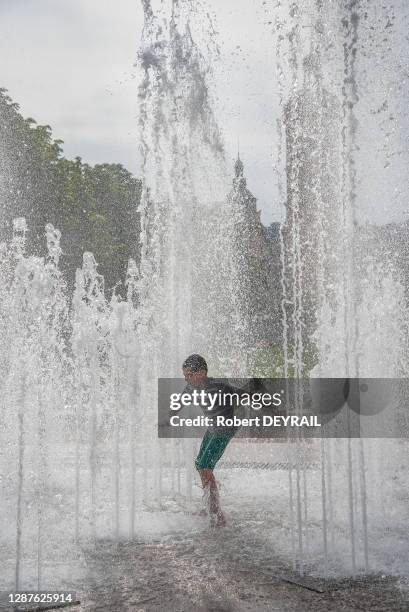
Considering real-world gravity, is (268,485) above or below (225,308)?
below

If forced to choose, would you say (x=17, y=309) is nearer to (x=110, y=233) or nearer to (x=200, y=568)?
(x=200, y=568)

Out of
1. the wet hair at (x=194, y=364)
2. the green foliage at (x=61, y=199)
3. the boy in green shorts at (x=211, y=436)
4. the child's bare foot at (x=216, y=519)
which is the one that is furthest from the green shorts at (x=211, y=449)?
the green foliage at (x=61, y=199)

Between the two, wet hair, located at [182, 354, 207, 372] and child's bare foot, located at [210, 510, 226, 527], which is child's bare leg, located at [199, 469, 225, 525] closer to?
child's bare foot, located at [210, 510, 226, 527]

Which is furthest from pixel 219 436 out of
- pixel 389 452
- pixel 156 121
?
pixel 156 121

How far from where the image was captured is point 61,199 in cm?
2297

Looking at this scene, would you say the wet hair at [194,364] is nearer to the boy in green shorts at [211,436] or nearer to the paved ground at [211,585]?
the boy in green shorts at [211,436]

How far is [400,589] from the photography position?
383 cm

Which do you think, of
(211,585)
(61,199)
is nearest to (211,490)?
(211,585)

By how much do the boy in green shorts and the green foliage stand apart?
54.6 ft

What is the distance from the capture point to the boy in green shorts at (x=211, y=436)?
17.5 ft

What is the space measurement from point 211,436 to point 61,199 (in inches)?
742

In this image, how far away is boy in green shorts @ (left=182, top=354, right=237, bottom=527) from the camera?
5320 millimetres

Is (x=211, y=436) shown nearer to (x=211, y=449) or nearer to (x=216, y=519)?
(x=211, y=449)

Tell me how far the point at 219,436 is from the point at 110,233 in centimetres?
2034
